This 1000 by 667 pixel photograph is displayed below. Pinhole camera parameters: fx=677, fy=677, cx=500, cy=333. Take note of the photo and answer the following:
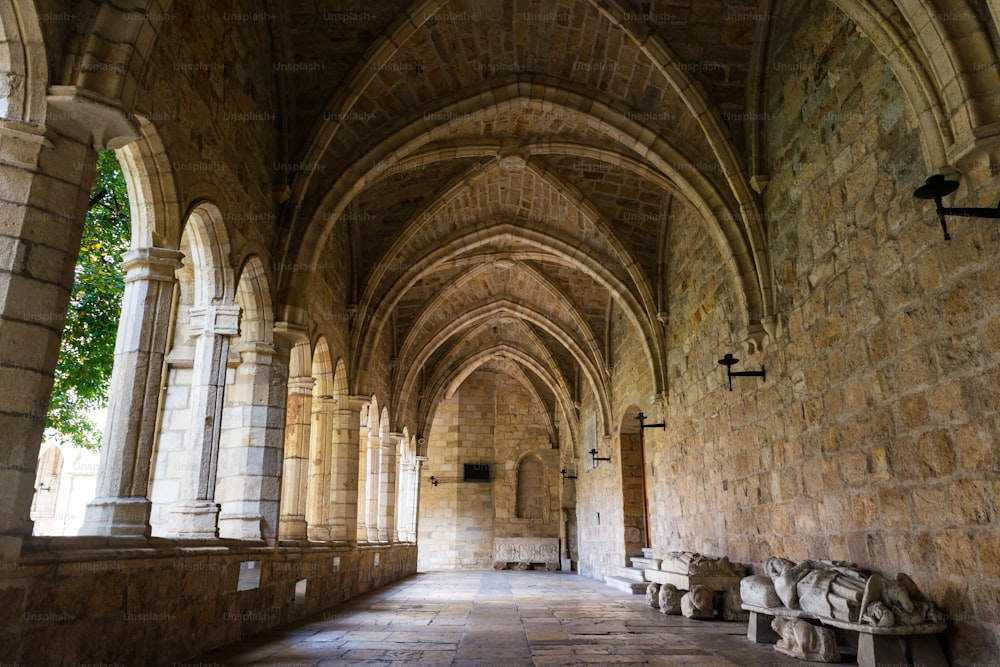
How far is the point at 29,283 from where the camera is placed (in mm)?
2920

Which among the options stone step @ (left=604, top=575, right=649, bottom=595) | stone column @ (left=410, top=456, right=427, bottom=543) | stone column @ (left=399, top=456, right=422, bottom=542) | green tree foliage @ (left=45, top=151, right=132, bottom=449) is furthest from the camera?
stone column @ (left=410, top=456, right=427, bottom=543)

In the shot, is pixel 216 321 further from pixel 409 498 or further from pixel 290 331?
pixel 409 498

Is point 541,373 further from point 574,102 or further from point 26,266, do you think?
point 26,266

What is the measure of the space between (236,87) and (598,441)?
9765 millimetres

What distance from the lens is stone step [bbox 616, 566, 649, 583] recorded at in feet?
30.9

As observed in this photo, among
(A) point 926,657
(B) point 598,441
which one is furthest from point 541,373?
(A) point 926,657

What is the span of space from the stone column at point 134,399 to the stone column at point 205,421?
1.01 metres

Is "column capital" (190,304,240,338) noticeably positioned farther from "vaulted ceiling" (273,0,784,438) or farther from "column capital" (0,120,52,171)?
"column capital" (0,120,52,171)

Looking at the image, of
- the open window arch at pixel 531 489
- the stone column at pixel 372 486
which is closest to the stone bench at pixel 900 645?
the stone column at pixel 372 486

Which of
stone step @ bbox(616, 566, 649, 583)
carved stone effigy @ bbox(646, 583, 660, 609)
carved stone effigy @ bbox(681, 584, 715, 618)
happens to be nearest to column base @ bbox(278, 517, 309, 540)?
carved stone effigy @ bbox(646, 583, 660, 609)

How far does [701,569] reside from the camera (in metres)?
6.23

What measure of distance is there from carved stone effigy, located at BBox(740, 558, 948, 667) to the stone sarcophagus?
13579 mm

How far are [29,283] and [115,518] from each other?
1361mm

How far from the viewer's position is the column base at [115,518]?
3.56 meters
